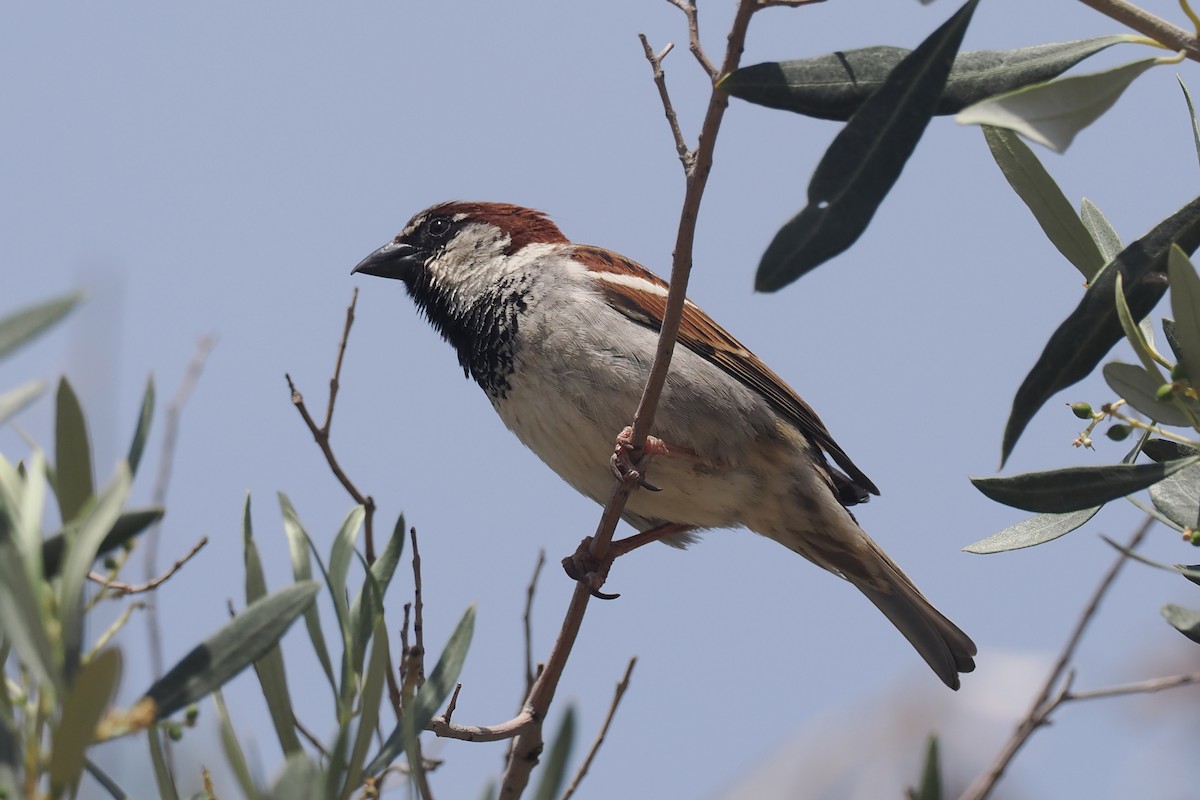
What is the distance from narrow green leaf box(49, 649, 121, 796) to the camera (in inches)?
44.3

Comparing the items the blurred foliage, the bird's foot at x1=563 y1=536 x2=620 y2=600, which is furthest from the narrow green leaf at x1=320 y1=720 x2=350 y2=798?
the bird's foot at x1=563 y1=536 x2=620 y2=600

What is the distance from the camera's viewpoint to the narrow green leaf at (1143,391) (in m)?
1.70

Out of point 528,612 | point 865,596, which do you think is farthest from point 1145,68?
point 865,596

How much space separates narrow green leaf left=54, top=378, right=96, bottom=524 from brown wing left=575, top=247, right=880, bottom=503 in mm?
2386

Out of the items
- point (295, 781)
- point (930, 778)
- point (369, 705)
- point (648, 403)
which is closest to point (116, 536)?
point (295, 781)

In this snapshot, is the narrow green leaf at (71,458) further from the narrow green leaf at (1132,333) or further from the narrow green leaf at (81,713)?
the narrow green leaf at (1132,333)

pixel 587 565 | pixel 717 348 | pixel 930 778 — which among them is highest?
pixel 930 778

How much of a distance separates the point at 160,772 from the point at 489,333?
2170mm

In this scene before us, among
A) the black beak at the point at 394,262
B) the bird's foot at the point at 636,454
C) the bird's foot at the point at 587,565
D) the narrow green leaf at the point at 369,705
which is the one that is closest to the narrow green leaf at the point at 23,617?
the narrow green leaf at the point at 369,705

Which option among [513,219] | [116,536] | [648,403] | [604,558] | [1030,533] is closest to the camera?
[116,536]

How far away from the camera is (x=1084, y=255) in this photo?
200 cm

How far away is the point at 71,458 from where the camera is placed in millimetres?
1344

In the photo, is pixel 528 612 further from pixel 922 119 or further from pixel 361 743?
pixel 922 119

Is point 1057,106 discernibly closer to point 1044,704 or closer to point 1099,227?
point 1099,227
